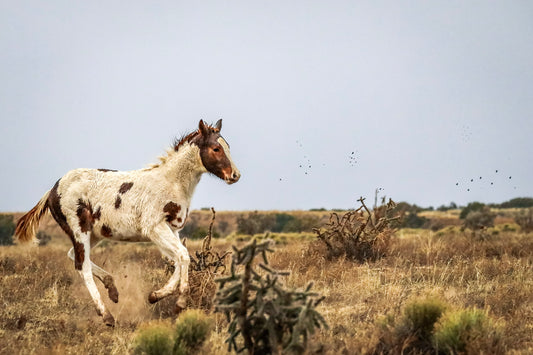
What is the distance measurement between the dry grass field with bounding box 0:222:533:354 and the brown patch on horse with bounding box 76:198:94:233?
1328 millimetres

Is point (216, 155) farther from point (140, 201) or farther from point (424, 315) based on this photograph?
point (424, 315)

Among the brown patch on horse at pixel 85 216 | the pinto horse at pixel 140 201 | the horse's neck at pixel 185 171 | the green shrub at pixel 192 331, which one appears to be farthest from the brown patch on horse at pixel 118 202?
the green shrub at pixel 192 331

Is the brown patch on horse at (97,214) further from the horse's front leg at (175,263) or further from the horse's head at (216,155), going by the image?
the horse's head at (216,155)

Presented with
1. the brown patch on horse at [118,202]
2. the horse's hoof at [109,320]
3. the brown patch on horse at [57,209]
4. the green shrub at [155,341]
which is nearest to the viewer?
the green shrub at [155,341]

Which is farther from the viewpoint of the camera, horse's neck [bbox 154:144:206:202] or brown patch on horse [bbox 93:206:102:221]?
brown patch on horse [bbox 93:206:102:221]

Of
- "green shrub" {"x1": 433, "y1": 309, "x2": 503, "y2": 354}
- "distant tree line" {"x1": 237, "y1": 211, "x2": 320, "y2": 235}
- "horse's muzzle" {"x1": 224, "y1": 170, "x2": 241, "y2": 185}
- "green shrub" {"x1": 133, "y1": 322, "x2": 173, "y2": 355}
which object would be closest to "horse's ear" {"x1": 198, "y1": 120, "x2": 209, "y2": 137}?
"horse's muzzle" {"x1": 224, "y1": 170, "x2": 241, "y2": 185}

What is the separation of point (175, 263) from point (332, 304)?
8.33 ft

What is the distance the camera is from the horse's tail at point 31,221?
959 cm

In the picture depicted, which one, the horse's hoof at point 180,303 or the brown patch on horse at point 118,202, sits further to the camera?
the brown patch on horse at point 118,202

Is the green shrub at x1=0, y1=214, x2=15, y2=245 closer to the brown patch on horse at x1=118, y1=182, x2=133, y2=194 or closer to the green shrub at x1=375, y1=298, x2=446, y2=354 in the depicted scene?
the brown patch on horse at x1=118, y1=182, x2=133, y2=194

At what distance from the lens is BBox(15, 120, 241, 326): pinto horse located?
27.0 ft

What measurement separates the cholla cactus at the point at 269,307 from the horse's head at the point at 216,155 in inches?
137

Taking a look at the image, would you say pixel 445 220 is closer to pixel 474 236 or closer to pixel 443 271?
pixel 474 236

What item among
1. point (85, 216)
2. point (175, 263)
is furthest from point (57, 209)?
point (175, 263)
